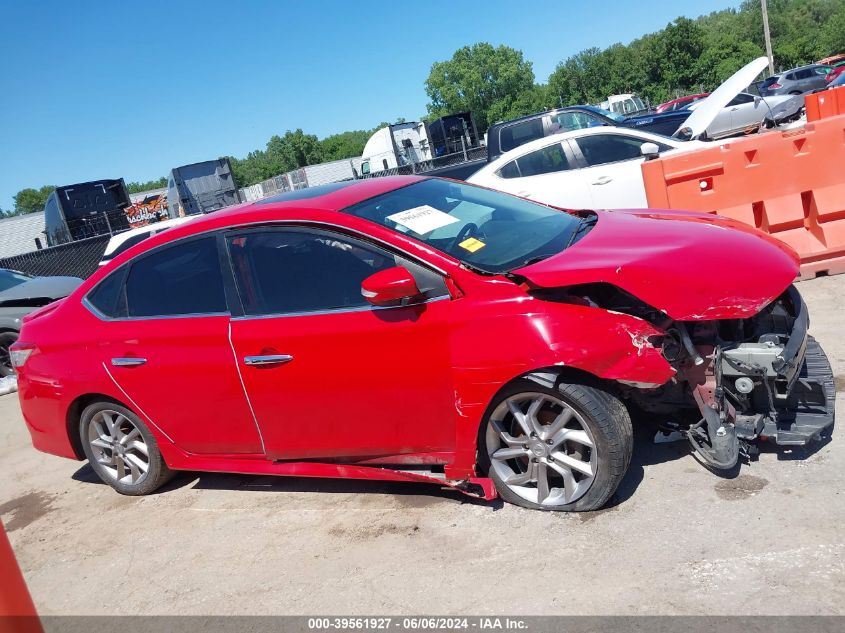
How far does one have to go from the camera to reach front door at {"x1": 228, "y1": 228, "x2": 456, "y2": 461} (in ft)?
11.5

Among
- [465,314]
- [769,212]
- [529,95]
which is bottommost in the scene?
[769,212]

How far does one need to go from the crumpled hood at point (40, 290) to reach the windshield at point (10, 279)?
0.32ft

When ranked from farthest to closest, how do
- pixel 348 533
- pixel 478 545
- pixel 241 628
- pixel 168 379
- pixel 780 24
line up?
pixel 780 24, pixel 168 379, pixel 348 533, pixel 478 545, pixel 241 628

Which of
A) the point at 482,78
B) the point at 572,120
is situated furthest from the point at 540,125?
the point at 482,78

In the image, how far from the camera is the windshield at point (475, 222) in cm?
367

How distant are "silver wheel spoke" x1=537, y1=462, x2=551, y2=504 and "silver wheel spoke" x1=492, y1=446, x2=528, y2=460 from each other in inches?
3.8

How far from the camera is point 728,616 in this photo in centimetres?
256

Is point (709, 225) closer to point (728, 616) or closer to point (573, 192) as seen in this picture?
point (728, 616)

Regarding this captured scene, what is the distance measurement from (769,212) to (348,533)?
4680 mm

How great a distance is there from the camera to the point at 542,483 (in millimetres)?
3510

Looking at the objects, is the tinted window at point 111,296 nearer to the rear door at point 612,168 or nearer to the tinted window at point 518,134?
the rear door at point 612,168

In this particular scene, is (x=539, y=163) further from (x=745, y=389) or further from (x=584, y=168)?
(x=745, y=389)

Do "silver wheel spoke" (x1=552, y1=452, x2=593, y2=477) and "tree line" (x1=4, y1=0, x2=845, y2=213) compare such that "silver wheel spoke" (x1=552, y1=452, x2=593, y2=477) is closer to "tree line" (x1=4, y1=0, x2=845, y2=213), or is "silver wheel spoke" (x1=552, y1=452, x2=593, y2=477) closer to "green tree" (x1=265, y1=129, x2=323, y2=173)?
"tree line" (x1=4, y1=0, x2=845, y2=213)

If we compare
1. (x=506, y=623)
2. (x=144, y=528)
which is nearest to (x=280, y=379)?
(x=144, y=528)
